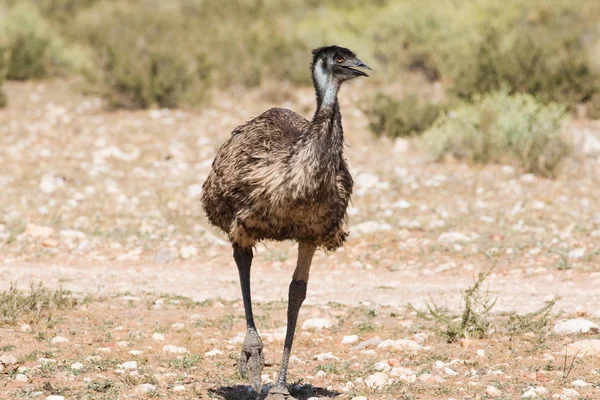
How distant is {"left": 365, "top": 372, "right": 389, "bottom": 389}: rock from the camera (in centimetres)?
601

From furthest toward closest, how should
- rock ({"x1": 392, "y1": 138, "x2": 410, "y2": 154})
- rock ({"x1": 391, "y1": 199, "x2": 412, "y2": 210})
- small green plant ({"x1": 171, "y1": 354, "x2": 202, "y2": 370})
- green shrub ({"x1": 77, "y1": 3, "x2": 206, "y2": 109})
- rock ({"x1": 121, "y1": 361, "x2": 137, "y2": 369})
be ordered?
green shrub ({"x1": 77, "y1": 3, "x2": 206, "y2": 109}), rock ({"x1": 392, "y1": 138, "x2": 410, "y2": 154}), rock ({"x1": 391, "y1": 199, "x2": 412, "y2": 210}), small green plant ({"x1": 171, "y1": 354, "x2": 202, "y2": 370}), rock ({"x1": 121, "y1": 361, "x2": 137, "y2": 369})

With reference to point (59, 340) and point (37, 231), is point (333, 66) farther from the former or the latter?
point (37, 231)

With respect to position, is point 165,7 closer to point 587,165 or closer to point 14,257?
point 587,165

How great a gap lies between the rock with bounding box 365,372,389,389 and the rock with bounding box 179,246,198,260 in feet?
15.6

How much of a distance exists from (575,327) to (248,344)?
271cm

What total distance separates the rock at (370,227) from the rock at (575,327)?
12.9ft

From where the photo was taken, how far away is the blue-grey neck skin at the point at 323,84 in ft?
17.4

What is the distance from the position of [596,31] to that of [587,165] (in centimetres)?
665

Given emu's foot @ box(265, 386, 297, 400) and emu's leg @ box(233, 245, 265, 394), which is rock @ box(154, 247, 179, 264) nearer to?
emu's leg @ box(233, 245, 265, 394)

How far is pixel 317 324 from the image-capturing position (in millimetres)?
7734

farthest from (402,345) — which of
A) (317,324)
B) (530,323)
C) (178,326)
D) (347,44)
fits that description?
(347,44)

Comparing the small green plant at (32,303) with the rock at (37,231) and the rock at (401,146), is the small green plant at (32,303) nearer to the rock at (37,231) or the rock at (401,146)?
the rock at (37,231)

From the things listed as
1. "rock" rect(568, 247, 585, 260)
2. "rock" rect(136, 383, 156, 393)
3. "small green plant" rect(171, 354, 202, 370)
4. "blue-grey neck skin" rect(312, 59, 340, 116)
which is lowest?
"rock" rect(136, 383, 156, 393)

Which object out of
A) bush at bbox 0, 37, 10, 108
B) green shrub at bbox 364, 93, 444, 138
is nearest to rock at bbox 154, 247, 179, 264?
green shrub at bbox 364, 93, 444, 138
